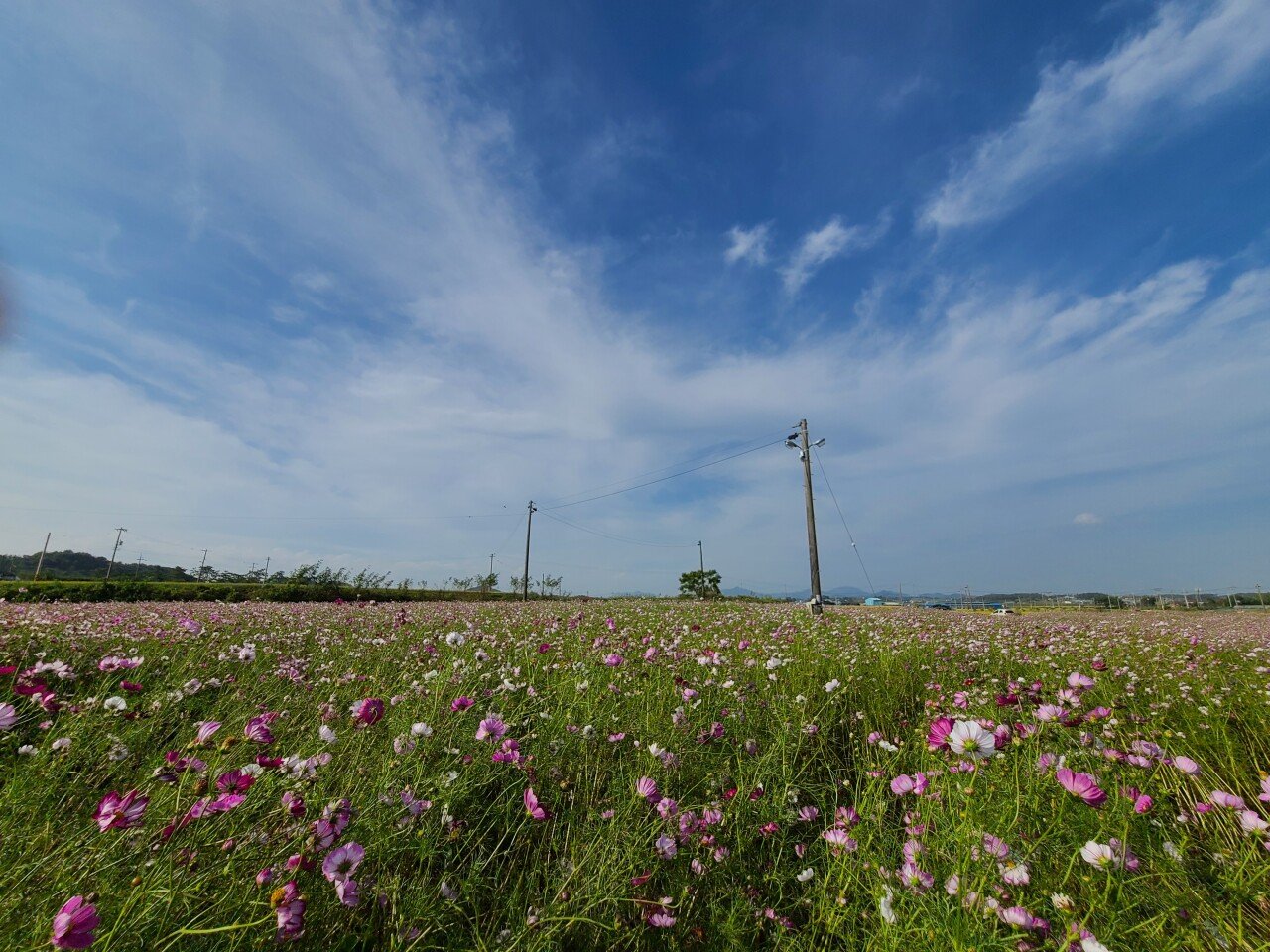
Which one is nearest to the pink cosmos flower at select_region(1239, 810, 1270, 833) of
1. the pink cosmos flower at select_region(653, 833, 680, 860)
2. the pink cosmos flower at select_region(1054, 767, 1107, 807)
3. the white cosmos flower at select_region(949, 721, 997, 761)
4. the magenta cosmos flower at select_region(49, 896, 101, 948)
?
the pink cosmos flower at select_region(1054, 767, 1107, 807)

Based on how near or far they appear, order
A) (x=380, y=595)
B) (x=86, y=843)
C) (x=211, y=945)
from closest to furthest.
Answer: (x=211, y=945) < (x=86, y=843) < (x=380, y=595)

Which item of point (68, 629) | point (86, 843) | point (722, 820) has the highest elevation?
point (68, 629)

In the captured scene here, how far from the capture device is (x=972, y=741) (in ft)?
5.68

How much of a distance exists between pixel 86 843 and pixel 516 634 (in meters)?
4.68

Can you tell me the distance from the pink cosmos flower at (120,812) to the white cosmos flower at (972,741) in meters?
2.50

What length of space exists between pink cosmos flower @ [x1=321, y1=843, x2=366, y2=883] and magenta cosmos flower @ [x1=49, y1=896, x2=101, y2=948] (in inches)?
18.9

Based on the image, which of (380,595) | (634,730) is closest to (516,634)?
(634,730)

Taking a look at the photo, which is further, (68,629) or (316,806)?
(68,629)

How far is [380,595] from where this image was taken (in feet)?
81.0

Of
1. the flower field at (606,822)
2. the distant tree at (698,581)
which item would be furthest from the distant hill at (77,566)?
the flower field at (606,822)

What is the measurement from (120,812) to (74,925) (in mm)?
399

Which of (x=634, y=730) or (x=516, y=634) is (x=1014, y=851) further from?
(x=516, y=634)

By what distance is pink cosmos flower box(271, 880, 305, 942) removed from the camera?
1.27m

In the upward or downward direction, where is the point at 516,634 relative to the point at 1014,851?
upward
